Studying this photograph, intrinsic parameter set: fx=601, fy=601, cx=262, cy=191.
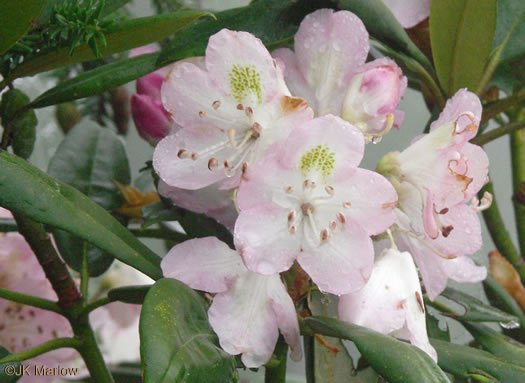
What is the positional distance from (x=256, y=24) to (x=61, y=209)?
8.5 inches

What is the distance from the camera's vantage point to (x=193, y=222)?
0.53m

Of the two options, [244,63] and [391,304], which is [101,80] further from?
[391,304]

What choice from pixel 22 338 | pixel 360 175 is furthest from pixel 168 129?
pixel 22 338

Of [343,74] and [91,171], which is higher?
[343,74]

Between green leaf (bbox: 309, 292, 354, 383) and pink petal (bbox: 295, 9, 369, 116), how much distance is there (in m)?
0.15

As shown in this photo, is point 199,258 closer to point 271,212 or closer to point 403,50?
point 271,212

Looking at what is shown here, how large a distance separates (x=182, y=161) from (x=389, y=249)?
16 cm

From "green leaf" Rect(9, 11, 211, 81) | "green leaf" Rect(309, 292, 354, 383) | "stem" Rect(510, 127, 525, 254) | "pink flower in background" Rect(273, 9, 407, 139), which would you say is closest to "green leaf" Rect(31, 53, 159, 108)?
"green leaf" Rect(9, 11, 211, 81)

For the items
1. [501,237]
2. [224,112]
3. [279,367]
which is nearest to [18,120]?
[224,112]

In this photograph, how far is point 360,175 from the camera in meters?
0.40

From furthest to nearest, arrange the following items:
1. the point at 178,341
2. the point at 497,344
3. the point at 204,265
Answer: the point at 497,344 → the point at 204,265 → the point at 178,341

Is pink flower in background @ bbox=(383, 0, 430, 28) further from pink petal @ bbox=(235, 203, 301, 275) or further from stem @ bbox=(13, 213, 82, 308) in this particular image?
stem @ bbox=(13, 213, 82, 308)

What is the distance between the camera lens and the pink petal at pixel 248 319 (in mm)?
405

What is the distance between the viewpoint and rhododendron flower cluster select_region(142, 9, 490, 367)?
394mm
